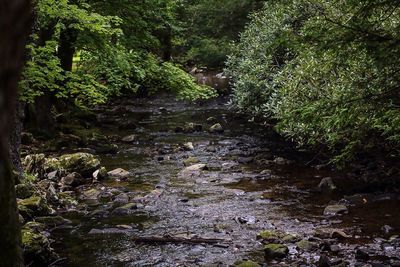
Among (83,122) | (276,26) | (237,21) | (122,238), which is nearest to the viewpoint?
(122,238)

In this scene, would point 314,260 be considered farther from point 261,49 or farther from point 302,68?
point 261,49

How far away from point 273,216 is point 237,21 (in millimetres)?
24254

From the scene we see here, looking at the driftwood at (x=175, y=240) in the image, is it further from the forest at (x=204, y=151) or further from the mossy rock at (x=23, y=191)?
the mossy rock at (x=23, y=191)

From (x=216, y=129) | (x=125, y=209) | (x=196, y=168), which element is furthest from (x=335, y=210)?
(x=216, y=129)

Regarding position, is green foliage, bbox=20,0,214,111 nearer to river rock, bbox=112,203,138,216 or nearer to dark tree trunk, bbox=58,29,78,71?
dark tree trunk, bbox=58,29,78,71

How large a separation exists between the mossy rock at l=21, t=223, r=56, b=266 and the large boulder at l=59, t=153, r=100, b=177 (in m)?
6.17

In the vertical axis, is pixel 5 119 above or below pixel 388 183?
above

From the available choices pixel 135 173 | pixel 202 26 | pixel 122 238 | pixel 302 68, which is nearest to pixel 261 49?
pixel 302 68

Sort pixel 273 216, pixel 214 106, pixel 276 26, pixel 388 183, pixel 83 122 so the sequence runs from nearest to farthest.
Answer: pixel 273 216 → pixel 388 183 → pixel 276 26 → pixel 83 122 → pixel 214 106

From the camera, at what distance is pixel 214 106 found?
1117 inches

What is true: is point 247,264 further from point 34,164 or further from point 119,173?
point 34,164

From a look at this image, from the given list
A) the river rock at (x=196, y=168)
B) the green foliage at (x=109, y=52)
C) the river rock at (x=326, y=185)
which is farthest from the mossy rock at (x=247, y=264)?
the river rock at (x=196, y=168)

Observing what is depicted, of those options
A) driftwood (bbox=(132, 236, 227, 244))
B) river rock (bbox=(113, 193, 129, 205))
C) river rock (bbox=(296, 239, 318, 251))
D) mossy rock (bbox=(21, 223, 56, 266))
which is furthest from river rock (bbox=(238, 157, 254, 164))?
mossy rock (bbox=(21, 223, 56, 266))

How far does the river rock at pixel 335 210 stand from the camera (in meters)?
10.3
